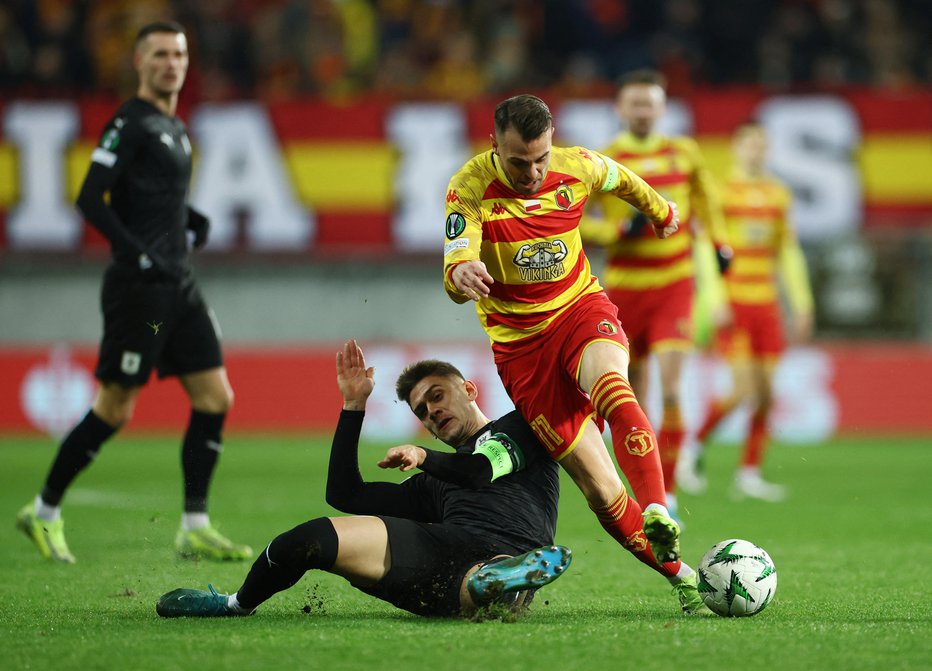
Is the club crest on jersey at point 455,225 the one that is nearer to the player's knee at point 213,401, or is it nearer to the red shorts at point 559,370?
the red shorts at point 559,370

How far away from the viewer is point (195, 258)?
15.1 metres

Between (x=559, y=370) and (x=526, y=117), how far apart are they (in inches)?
39.5

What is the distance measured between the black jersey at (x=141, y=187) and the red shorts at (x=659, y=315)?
2.58m

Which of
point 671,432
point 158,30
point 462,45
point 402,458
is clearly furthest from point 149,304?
point 462,45

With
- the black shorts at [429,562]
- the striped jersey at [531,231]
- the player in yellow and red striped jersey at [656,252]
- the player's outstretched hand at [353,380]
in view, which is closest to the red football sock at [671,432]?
the player in yellow and red striped jersey at [656,252]

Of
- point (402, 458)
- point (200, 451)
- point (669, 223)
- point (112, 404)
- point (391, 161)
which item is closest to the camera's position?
point (402, 458)

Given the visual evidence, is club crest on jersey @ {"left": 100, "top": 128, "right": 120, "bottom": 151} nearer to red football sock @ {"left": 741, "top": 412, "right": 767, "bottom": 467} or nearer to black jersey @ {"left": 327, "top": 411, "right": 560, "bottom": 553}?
black jersey @ {"left": 327, "top": 411, "right": 560, "bottom": 553}

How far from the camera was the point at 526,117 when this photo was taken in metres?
5.05

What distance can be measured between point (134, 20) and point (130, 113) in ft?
30.9

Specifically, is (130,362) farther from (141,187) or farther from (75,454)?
(141,187)

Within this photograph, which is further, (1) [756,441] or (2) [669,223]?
(1) [756,441]

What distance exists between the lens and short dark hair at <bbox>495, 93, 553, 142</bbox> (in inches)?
199

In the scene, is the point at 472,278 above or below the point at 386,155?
below

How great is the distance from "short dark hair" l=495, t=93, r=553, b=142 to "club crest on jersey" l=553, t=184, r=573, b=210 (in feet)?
1.24
